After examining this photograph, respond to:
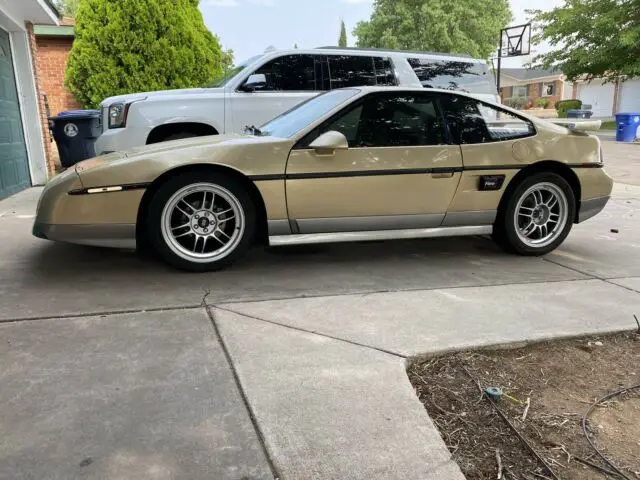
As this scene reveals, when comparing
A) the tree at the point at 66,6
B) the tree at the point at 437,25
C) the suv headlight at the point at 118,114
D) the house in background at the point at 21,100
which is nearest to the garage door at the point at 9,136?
the house in background at the point at 21,100

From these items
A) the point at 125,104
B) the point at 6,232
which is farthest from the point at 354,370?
the point at 125,104

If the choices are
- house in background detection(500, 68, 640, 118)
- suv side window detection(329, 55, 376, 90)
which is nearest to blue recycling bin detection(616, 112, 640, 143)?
house in background detection(500, 68, 640, 118)

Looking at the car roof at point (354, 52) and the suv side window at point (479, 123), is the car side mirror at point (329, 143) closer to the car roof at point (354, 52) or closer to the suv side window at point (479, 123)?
the suv side window at point (479, 123)

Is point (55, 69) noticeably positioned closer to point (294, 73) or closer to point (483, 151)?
point (294, 73)

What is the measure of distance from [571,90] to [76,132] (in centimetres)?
5319

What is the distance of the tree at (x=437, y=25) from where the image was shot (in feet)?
133

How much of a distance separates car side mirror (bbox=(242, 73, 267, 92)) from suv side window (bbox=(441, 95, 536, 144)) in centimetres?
292

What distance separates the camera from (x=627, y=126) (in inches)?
845

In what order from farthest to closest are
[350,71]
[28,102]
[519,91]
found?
[519,91], [28,102], [350,71]

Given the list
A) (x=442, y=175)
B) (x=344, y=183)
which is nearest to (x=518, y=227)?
(x=442, y=175)

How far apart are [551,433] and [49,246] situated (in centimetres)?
444

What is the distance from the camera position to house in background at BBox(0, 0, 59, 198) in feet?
27.3

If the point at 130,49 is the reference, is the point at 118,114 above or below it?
below

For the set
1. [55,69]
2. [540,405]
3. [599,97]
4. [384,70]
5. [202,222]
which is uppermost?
[55,69]
